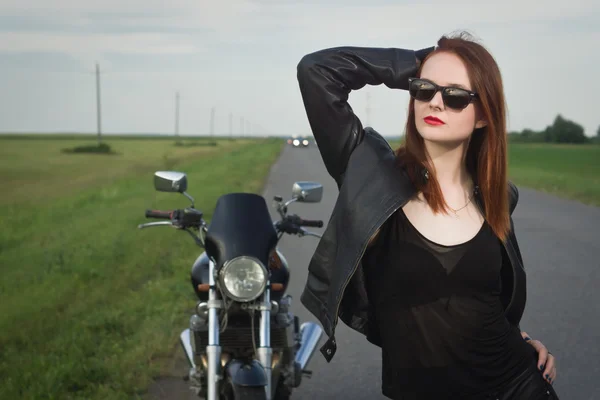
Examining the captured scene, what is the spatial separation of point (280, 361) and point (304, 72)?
2.03m

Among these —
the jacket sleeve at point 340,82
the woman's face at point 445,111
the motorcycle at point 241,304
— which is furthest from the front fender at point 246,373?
the woman's face at point 445,111

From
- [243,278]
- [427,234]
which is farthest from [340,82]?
[243,278]

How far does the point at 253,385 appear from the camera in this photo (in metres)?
3.51

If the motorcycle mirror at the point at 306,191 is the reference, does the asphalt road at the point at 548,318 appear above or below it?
below

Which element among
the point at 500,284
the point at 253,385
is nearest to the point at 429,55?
the point at 500,284

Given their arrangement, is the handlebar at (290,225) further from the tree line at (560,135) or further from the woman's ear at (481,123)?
the tree line at (560,135)

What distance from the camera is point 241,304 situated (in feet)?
12.2

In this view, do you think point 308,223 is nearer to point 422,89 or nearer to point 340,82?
point 340,82

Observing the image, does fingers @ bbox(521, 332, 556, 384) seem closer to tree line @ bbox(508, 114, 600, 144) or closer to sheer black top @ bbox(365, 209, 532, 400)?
sheer black top @ bbox(365, 209, 532, 400)

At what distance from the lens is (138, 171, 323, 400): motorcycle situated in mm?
3588

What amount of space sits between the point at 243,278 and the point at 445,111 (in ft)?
5.10

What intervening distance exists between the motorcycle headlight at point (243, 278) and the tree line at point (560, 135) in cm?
9342

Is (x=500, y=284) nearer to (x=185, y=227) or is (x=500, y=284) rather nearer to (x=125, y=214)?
(x=185, y=227)

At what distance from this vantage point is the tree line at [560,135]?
3748 inches
